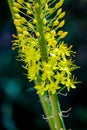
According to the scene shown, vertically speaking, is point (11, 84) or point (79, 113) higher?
point (11, 84)

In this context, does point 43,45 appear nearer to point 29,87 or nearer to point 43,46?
point 43,46

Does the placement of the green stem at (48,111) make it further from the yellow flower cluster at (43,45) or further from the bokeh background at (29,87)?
the bokeh background at (29,87)

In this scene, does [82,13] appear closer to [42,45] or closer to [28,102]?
[28,102]

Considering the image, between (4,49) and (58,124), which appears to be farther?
(4,49)

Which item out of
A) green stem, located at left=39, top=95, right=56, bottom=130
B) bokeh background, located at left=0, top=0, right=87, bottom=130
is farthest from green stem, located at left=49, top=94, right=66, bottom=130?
bokeh background, located at left=0, top=0, right=87, bottom=130

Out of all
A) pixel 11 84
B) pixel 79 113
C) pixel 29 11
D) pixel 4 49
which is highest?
pixel 29 11

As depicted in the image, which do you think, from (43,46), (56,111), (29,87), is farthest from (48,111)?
(29,87)

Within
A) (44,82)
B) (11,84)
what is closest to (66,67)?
(44,82)

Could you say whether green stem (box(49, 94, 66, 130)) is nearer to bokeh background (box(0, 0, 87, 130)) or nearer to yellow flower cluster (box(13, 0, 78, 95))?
yellow flower cluster (box(13, 0, 78, 95))
